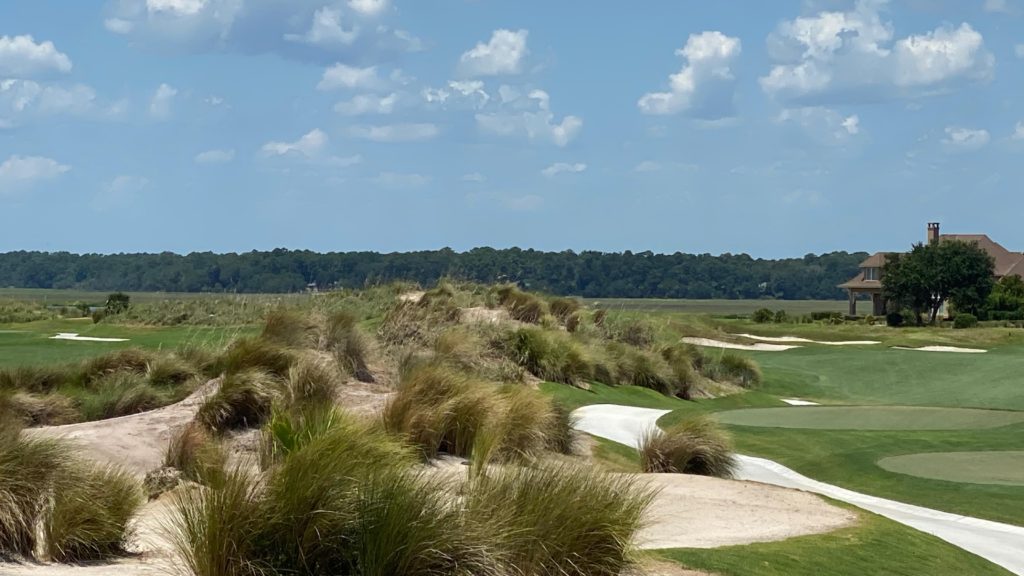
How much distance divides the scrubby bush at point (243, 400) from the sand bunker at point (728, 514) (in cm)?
464

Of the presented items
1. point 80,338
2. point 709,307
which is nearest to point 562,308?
point 80,338

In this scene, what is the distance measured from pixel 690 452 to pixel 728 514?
10.1ft

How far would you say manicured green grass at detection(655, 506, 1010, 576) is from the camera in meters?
9.45

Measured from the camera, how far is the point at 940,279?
7219 cm

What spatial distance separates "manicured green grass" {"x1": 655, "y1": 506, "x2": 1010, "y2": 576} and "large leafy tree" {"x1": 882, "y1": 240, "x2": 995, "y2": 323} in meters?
63.5

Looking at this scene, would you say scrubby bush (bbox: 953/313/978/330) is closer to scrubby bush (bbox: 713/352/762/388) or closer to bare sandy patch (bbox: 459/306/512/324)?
scrubby bush (bbox: 713/352/762/388)

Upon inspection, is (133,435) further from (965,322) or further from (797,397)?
(965,322)

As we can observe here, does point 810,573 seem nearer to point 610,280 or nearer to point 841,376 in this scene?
point 841,376

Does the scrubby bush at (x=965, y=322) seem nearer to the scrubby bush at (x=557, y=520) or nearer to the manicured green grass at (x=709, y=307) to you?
the manicured green grass at (x=709, y=307)

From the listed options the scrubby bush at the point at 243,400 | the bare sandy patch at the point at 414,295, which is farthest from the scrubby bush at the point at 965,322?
the scrubby bush at the point at 243,400

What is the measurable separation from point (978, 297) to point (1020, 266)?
52.4ft

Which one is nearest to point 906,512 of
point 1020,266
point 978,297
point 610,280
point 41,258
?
point 978,297

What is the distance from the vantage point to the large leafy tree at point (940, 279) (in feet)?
238

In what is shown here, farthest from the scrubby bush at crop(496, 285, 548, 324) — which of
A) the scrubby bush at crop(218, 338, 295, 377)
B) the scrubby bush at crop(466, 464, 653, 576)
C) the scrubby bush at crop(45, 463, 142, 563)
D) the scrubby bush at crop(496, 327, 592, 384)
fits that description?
the scrubby bush at crop(466, 464, 653, 576)
